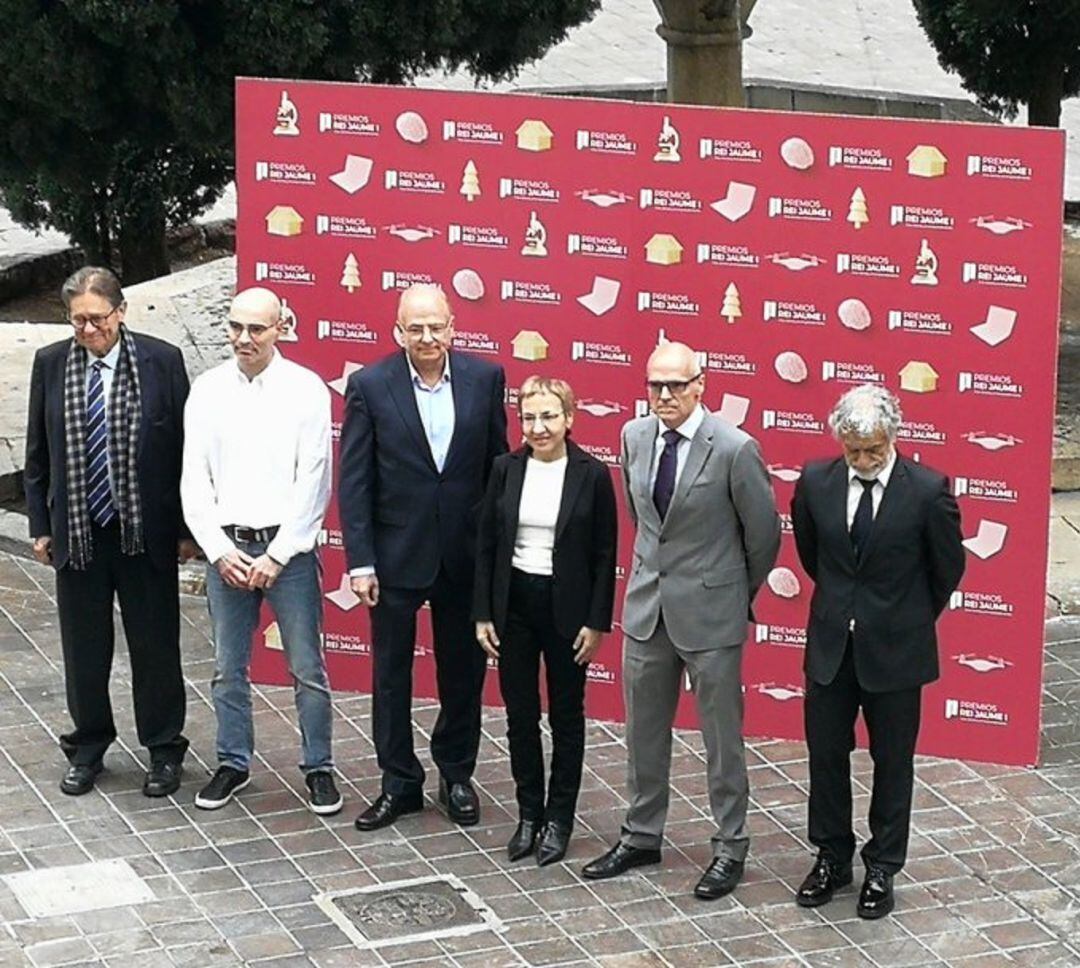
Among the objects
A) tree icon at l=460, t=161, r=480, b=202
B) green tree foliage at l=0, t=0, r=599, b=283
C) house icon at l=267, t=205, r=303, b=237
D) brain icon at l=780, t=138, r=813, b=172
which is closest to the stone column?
green tree foliage at l=0, t=0, r=599, b=283

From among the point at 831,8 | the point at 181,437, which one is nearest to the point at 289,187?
the point at 181,437

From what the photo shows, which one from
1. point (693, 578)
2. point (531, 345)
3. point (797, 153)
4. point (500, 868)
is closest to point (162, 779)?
point (500, 868)

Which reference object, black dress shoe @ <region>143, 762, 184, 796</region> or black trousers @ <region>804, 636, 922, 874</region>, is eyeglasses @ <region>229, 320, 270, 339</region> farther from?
black trousers @ <region>804, 636, 922, 874</region>

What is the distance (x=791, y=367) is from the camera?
927 centimetres

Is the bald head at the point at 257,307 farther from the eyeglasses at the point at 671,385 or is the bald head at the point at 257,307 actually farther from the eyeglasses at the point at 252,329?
the eyeglasses at the point at 671,385

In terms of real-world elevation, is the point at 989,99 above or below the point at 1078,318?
above

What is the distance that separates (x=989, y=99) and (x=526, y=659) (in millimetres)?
7954

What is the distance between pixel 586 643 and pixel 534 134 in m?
2.14

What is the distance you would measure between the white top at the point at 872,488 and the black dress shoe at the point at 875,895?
1.20 meters

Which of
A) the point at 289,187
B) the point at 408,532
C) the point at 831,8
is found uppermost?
the point at 831,8

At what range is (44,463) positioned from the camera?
8.99m

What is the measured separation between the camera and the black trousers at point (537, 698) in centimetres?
834

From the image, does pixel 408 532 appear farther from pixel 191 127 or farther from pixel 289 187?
pixel 191 127

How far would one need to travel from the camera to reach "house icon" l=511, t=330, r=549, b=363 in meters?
9.52
